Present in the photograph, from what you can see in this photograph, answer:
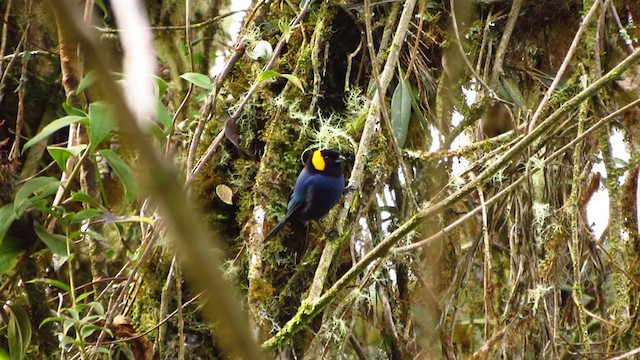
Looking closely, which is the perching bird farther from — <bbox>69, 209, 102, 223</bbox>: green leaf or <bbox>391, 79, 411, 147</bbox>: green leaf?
<bbox>69, 209, 102, 223</bbox>: green leaf

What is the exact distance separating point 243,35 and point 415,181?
100 centimetres

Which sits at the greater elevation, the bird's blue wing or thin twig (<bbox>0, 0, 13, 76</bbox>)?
thin twig (<bbox>0, 0, 13, 76</bbox>)

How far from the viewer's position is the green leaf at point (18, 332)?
2574 millimetres

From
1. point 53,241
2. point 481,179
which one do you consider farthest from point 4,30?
point 481,179

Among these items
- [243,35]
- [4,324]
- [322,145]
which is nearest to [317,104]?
[322,145]

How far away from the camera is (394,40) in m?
3.08

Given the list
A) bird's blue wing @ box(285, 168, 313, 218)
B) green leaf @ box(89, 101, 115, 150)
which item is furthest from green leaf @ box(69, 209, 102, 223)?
bird's blue wing @ box(285, 168, 313, 218)

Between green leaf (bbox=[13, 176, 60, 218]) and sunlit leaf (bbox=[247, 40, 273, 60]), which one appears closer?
Result: green leaf (bbox=[13, 176, 60, 218])

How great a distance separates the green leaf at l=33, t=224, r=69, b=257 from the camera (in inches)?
100

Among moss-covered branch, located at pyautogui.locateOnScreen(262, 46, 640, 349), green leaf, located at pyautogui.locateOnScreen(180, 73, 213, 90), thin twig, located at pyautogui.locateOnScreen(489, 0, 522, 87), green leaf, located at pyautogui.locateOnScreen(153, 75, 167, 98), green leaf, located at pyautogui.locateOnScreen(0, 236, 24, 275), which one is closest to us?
moss-covered branch, located at pyautogui.locateOnScreen(262, 46, 640, 349)

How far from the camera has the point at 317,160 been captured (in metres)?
3.26

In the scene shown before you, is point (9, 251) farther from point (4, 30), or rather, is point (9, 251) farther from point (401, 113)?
point (4, 30)

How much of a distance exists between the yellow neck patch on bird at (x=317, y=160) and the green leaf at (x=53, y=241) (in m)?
1.10

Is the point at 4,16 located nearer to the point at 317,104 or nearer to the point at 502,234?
the point at 317,104
